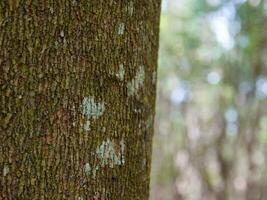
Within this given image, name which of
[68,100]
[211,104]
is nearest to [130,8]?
[68,100]

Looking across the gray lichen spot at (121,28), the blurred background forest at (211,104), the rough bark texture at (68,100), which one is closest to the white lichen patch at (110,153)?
the rough bark texture at (68,100)

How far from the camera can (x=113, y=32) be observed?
1304 millimetres

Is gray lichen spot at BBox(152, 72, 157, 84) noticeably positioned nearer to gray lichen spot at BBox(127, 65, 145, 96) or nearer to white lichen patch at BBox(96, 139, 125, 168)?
gray lichen spot at BBox(127, 65, 145, 96)

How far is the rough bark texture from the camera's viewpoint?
1.19m

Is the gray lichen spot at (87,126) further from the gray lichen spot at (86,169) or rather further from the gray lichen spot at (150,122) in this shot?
the gray lichen spot at (150,122)

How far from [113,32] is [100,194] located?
34 cm

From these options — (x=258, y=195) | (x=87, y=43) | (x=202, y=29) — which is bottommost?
(x=258, y=195)

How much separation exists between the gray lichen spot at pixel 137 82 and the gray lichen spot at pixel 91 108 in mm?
90

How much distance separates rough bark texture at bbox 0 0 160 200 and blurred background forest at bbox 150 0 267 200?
8171 mm

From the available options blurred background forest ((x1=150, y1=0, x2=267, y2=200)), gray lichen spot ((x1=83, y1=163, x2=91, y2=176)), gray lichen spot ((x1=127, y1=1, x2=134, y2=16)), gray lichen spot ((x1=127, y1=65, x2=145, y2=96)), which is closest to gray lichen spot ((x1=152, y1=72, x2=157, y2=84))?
gray lichen spot ((x1=127, y1=65, x2=145, y2=96))

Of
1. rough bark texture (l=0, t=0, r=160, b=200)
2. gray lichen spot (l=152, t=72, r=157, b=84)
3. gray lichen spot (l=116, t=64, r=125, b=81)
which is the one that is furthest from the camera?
gray lichen spot (l=152, t=72, r=157, b=84)

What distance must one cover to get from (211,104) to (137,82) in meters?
10.0

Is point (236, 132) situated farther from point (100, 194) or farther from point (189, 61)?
point (100, 194)

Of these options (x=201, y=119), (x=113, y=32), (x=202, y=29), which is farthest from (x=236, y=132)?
(x=113, y=32)
